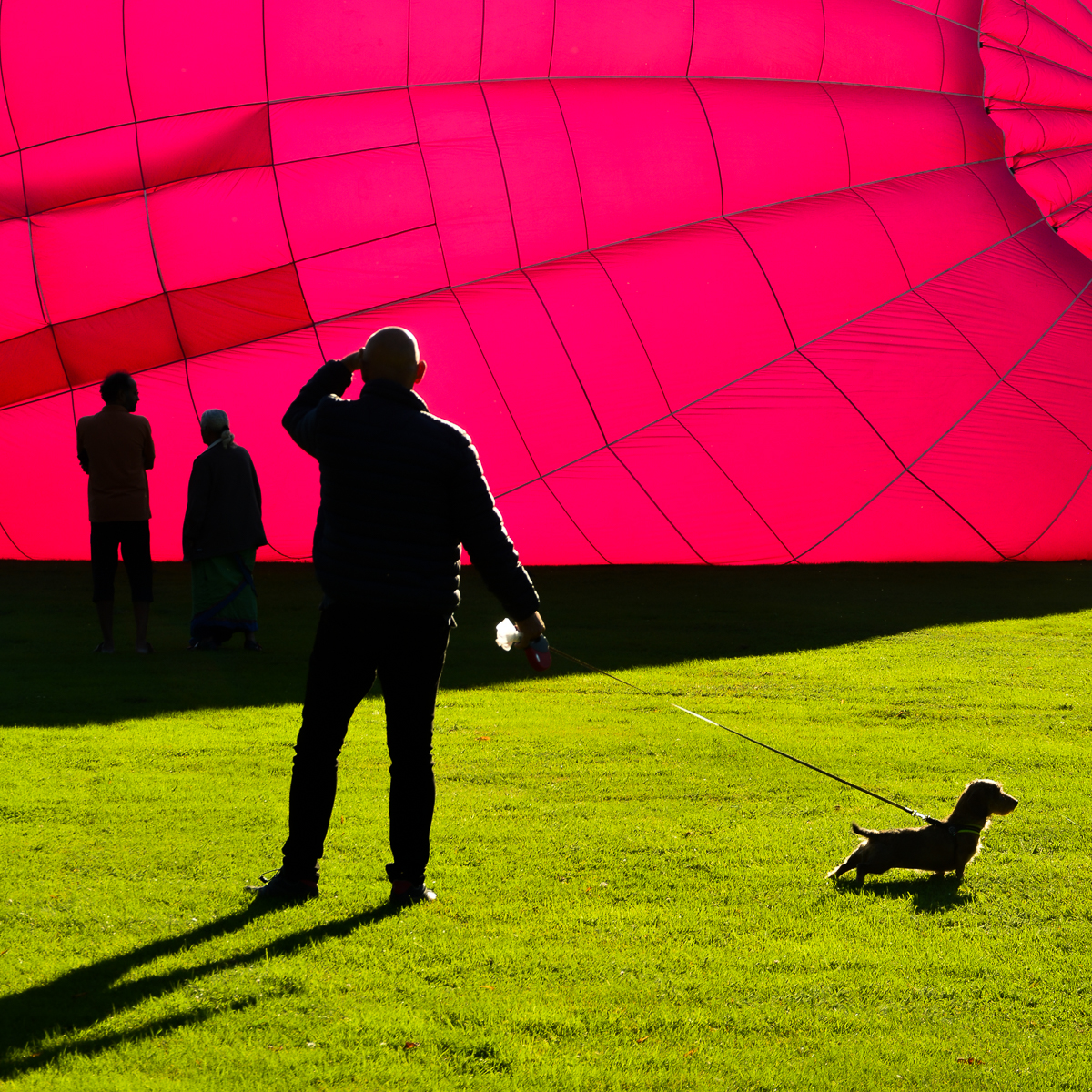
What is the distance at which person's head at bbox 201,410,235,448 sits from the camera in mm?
10422

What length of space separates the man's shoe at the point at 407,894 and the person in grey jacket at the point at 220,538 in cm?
580

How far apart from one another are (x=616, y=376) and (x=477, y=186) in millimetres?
2148

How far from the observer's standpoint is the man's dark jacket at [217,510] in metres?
10.4

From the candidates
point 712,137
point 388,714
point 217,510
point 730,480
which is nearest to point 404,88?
point 712,137

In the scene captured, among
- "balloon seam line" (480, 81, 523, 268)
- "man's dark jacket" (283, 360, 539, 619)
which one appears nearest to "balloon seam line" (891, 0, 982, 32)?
"balloon seam line" (480, 81, 523, 268)

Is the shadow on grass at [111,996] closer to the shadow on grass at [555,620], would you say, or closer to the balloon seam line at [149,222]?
the shadow on grass at [555,620]

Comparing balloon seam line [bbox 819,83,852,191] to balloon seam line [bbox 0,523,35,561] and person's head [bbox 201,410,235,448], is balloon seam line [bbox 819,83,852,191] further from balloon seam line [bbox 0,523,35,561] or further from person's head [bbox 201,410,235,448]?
balloon seam line [bbox 0,523,35,561]

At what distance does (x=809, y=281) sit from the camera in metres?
13.2

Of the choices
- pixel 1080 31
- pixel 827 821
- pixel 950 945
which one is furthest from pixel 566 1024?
pixel 1080 31

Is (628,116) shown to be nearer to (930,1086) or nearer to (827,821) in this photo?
(827,821)

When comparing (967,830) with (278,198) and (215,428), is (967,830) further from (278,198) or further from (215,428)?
(278,198)

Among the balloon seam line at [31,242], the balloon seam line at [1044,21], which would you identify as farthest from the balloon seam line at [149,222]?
the balloon seam line at [1044,21]

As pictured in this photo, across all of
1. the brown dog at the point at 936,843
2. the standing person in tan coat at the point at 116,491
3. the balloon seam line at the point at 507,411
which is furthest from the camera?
the balloon seam line at the point at 507,411

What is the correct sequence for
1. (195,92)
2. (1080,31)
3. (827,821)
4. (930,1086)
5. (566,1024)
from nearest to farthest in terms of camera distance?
(930,1086) → (566,1024) → (827,821) → (195,92) → (1080,31)
